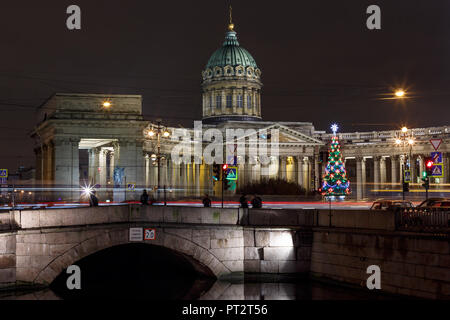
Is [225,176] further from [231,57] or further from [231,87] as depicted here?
[231,57]

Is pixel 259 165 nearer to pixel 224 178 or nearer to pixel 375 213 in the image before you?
pixel 224 178

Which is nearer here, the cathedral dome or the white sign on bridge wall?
the white sign on bridge wall

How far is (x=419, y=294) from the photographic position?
2641cm

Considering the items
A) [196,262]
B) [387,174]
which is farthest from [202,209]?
[387,174]

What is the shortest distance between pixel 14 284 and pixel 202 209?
8.70 metres

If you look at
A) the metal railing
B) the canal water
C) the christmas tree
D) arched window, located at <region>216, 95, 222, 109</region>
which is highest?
arched window, located at <region>216, 95, 222, 109</region>

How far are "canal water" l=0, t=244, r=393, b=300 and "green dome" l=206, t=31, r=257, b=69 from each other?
85702 millimetres

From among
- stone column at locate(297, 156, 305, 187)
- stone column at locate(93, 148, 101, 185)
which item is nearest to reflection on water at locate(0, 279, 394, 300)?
stone column at locate(93, 148, 101, 185)

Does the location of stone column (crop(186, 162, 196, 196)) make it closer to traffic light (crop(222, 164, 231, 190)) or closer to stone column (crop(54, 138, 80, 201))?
stone column (crop(54, 138, 80, 201))

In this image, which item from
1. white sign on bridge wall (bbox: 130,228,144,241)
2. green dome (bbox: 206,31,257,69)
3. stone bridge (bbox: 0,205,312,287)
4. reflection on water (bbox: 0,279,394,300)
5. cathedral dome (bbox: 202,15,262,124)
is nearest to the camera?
reflection on water (bbox: 0,279,394,300)

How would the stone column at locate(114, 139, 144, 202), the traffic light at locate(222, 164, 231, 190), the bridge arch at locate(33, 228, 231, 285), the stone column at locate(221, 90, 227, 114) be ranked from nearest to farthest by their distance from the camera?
1. the bridge arch at locate(33, 228, 231, 285)
2. the traffic light at locate(222, 164, 231, 190)
3. the stone column at locate(114, 139, 144, 202)
4. the stone column at locate(221, 90, 227, 114)

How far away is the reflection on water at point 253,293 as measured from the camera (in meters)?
29.2

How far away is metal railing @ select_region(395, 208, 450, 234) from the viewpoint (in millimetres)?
26712

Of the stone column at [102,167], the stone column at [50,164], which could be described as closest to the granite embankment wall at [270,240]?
the stone column at [50,164]
